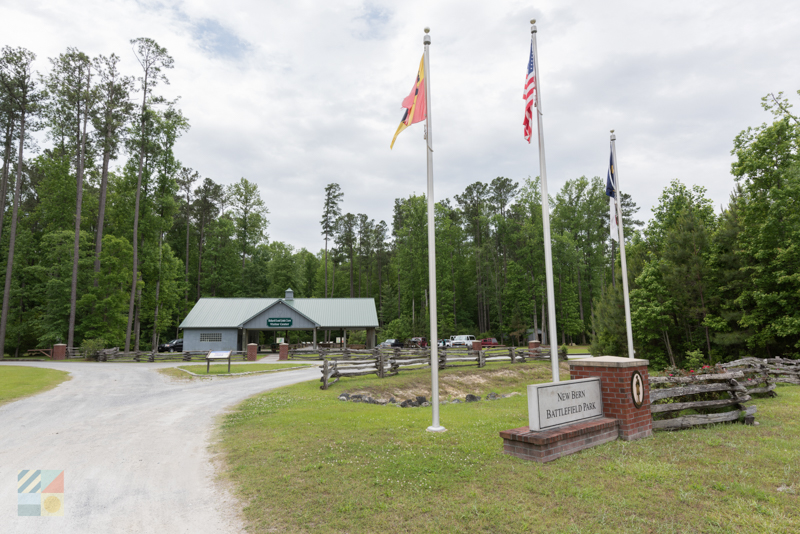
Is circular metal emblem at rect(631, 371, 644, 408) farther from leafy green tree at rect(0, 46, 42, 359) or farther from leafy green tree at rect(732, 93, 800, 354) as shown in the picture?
leafy green tree at rect(0, 46, 42, 359)

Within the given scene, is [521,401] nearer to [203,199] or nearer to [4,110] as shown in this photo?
[4,110]

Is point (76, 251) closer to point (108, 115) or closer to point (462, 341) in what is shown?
point (108, 115)

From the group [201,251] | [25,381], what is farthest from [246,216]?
[25,381]

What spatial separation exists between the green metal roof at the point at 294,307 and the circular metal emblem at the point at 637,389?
111 feet

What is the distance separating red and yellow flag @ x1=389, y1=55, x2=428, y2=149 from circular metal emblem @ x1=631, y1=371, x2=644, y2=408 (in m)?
6.33

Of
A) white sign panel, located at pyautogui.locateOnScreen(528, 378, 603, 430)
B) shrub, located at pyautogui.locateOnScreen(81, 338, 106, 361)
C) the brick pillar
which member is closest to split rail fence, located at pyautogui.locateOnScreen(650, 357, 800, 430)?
the brick pillar

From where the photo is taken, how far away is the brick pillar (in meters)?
6.94

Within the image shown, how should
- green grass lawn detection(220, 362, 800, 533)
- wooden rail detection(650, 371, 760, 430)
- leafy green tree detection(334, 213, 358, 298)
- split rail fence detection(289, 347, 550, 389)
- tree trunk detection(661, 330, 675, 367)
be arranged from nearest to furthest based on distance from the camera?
green grass lawn detection(220, 362, 800, 533), wooden rail detection(650, 371, 760, 430), split rail fence detection(289, 347, 550, 389), tree trunk detection(661, 330, 675, 367), leafy green tree detection(334, 213, 358, 298)

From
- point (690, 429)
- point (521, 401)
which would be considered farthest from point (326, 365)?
point (690, 429)

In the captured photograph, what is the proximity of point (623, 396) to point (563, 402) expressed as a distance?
128cm

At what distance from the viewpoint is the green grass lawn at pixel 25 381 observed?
1435 cm

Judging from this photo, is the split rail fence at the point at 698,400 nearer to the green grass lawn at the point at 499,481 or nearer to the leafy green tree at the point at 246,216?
the green grass lawn at the point at 499,481

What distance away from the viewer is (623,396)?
22.9 feet

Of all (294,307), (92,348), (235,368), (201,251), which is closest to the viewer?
(235,368)
